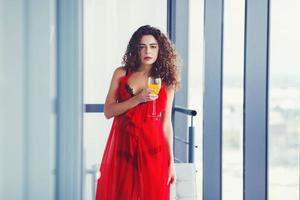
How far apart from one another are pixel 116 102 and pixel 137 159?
0.28 metres

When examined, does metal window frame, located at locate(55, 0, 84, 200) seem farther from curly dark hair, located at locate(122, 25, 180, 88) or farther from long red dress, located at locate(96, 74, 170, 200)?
curly dark hair, located at locate(122, 25, 180, 88)

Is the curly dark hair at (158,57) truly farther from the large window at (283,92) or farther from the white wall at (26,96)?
the white wall at (26,96)

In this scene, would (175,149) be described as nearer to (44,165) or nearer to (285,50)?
(285,50)

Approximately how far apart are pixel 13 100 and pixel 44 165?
0.17 m

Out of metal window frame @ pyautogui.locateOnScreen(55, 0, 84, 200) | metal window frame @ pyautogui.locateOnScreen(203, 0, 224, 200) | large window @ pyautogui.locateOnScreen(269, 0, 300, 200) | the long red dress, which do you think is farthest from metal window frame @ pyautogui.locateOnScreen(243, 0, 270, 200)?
metal window frame @ pyautogui.locateOnScreen(55, 0, 84, 200)

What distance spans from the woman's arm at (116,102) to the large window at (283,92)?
0.97 metres

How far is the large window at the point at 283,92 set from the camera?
257cm

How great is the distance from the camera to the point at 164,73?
211cm

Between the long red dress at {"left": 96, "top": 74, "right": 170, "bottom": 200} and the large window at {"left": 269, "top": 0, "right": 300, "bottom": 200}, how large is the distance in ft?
2.99

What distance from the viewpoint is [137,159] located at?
1.97 m

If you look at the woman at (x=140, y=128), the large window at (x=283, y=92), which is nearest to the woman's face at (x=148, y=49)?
the woman at (x=140, y=128)

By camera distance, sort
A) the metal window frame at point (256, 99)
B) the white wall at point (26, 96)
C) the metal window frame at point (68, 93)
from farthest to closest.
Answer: the metal window frame at point (256, 99)
the metal window frame at point (68, 93)
the white wall at point (26, 96)

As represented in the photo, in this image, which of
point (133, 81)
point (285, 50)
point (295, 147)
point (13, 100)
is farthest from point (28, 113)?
point (295, 147)

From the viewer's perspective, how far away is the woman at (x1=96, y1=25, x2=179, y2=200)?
1.98 m
